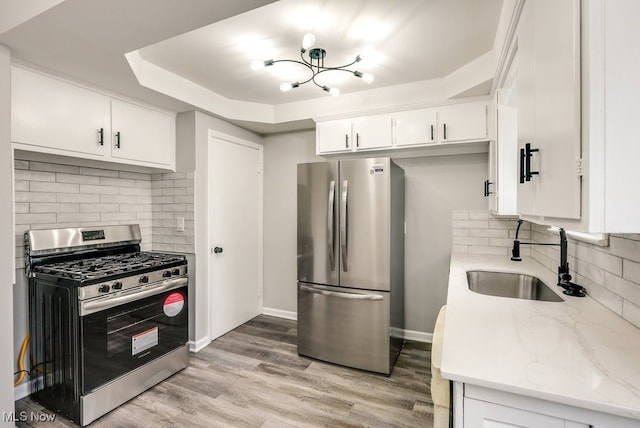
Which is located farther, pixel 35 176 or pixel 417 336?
pixel 417 336

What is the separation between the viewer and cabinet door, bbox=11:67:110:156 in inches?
77.5

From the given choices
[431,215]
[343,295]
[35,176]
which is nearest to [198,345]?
[343,295]

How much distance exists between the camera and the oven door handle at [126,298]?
75.4 inches

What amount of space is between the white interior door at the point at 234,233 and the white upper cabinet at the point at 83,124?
52cm

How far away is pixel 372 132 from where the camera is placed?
9.61 ft

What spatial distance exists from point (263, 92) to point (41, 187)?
1.97 m

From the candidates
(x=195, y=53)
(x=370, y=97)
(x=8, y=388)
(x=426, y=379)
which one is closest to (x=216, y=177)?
(x=195, y=53)

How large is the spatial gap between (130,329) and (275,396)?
115 centimetres

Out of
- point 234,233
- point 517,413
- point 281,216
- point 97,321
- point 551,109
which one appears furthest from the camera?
point 281,216

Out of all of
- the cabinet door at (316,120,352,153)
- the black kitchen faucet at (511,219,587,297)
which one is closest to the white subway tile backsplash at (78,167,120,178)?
Answer: the cabinet door at (316,120,352,153)

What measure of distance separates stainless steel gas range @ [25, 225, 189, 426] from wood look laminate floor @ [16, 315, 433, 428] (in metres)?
0.16

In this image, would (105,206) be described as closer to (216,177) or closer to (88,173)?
(88,173)

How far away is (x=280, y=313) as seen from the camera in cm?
386

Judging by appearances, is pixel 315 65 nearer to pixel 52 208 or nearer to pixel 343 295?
pixel 343 295
